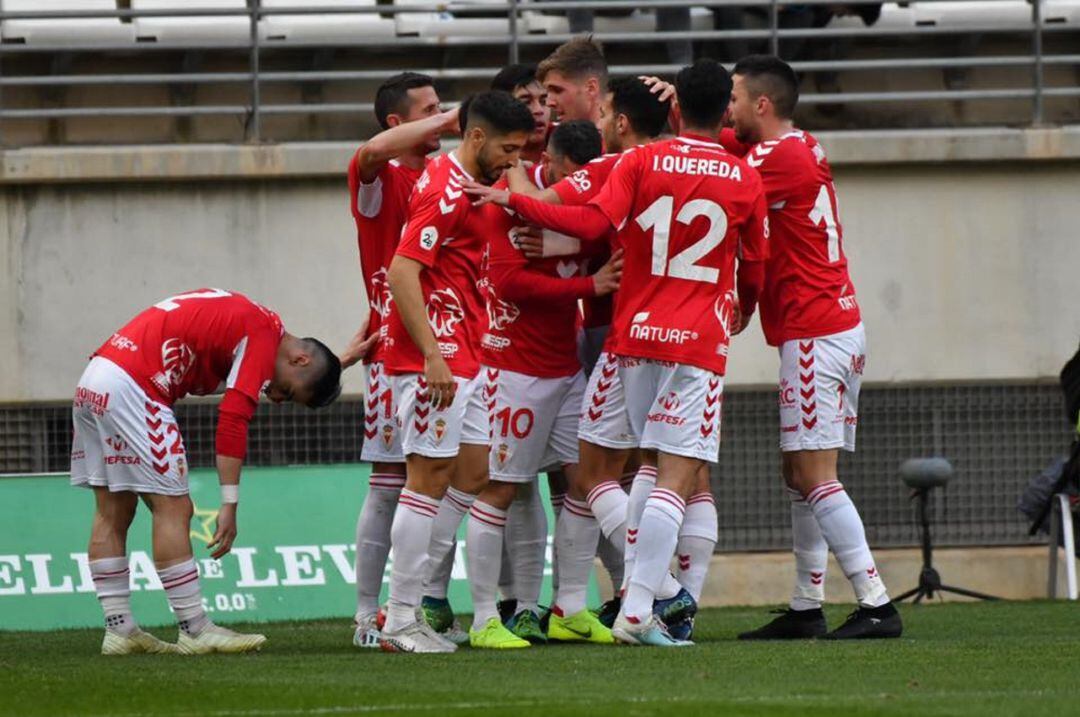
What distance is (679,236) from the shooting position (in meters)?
8.67

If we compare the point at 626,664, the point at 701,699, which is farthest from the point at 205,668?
the point at 701,699

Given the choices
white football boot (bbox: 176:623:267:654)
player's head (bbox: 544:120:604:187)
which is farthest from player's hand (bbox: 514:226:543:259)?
white football boot (bbox: 176:623:267:654)

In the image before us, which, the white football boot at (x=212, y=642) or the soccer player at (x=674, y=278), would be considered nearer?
the soccer player at (x=674, y=278)

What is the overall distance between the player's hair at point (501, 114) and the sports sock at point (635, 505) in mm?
1549

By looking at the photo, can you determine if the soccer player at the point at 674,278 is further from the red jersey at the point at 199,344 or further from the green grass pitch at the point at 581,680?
the red jersey at the point at 199,344

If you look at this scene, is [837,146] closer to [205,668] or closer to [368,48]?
[368,48]

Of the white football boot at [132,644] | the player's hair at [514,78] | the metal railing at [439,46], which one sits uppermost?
the metal railing at [439,46]

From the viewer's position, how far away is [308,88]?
15336 millimetres

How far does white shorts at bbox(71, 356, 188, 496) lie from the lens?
351 inches

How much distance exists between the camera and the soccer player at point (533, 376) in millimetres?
9195

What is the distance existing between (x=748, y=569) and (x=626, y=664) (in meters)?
6.53

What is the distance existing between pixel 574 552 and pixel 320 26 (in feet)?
22.4

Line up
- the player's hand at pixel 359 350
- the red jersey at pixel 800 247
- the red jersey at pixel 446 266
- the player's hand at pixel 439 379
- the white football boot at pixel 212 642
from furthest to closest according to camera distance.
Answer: the player's hand at pixel 359 350 < the red jersey at pixel 800 247 < the white football boot at pixel 212 642 < the red jersey at pixel 446 266 < the player's hand at pixel 439 379

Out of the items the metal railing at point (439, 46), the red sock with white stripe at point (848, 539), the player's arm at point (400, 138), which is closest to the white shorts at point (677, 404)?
the red sock with white stripe at point (848, 539)
